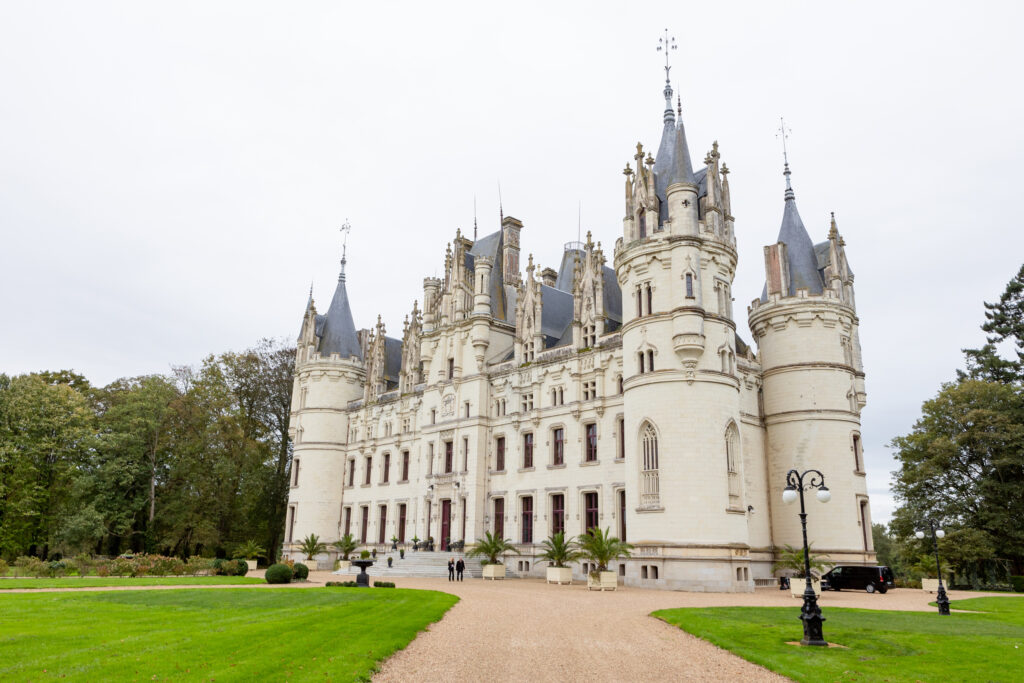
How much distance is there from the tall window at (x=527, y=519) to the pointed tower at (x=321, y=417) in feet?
61.2

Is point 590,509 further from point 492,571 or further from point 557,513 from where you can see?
point 492,571

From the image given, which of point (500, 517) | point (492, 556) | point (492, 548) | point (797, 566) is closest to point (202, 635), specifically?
point (492, 548)

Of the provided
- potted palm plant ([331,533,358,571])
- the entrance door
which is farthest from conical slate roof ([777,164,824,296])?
potted palm plant ([331,533,358,571])

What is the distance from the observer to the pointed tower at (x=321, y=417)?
172ft

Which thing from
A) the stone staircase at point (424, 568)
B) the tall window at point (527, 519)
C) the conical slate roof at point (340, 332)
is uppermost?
the conical slate roof at point (340, 332)

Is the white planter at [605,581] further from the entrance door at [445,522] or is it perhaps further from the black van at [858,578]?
the entrance door at [445,522]

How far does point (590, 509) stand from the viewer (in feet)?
123

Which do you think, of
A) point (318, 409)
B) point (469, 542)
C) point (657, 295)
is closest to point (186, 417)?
point (318, 409)

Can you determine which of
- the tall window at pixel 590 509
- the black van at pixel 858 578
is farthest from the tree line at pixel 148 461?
the black van at pixel 858 578

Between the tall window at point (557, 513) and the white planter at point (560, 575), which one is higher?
the tall window at point (557, 513)

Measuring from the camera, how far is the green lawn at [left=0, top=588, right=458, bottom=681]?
993 cm

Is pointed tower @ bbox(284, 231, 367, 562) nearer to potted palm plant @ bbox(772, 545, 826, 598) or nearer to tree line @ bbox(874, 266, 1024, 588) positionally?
potted palm plant @ bbox(772, 545, 826, 598)

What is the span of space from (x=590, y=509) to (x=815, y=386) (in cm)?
1353

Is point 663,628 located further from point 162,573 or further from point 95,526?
point 95,526
